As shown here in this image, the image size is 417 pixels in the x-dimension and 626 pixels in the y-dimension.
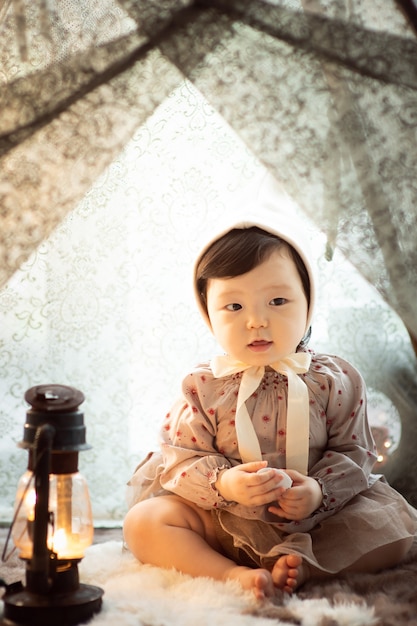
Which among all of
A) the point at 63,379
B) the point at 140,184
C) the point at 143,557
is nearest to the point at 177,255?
the point at 140,184

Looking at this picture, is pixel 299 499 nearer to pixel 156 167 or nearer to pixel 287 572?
pixel 287 572

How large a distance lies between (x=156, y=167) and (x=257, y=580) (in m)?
1.00

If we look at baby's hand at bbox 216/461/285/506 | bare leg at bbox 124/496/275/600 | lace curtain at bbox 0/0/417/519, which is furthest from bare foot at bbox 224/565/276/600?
lace curtain at bbox 0/0/417/519

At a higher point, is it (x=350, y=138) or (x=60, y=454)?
(x=350, y=138)

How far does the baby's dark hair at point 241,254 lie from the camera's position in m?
1.60

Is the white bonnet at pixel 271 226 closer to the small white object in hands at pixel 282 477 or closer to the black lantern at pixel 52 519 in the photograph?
the small white object in hands at pixel 282 477

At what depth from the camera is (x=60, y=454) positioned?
1.30 metres

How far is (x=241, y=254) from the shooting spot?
5.27 ft

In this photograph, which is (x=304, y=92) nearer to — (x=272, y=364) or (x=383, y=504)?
(x=272, y=364)

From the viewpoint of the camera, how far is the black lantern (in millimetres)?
1231

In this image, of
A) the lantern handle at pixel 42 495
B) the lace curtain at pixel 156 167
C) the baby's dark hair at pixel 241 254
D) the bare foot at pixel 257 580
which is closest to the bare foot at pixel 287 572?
the bare foot at pixel 257 580

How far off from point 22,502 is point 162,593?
0.96 ft

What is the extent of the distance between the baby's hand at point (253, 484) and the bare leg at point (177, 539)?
0.11 m

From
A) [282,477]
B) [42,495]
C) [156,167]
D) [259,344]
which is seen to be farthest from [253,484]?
[156,167]
